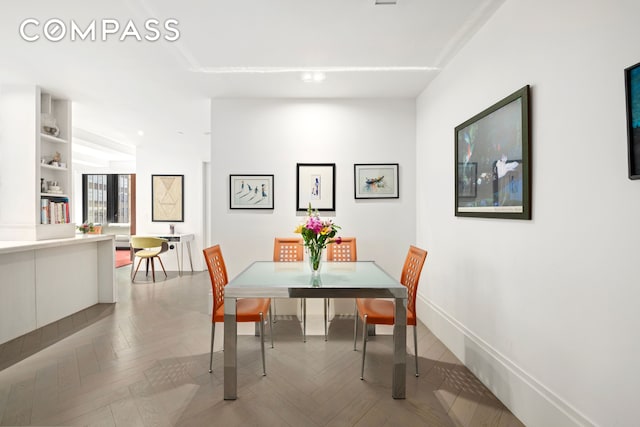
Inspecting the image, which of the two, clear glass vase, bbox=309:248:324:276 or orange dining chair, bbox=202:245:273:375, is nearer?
orange dining chair, bbox=202:245:273:375

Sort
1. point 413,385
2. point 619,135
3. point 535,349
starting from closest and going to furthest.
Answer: point 619,135
point 535,349
point 413,385

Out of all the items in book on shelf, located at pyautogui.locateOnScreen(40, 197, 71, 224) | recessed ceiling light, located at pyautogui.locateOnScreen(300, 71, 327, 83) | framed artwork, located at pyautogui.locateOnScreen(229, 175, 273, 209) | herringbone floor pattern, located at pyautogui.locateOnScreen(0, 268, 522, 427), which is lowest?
herringbone floor pattern, located at pyautogui.locateOnScreen(0, 268, 522, 427)

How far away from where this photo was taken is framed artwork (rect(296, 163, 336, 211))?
389 cm

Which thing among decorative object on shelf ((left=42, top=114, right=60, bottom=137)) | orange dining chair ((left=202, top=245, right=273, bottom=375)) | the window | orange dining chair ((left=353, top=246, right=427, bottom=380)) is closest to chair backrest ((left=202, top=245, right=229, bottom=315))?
orange dining chair ((left=202, top=245, right=273, bottom=375))

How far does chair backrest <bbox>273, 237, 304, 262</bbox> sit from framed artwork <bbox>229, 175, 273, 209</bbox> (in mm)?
600

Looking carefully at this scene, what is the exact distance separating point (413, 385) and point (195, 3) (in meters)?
3.11

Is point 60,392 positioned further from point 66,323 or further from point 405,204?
point 405,204

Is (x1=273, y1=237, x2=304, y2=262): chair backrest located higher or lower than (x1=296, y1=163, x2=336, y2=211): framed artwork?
lower

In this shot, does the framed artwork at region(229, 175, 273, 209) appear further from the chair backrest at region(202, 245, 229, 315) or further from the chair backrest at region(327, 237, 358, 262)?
the chair backrest at region(202, 245, 229, 315)

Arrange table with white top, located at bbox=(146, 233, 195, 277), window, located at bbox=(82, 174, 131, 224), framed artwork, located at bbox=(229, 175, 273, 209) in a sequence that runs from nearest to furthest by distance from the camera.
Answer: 1. framed artwork, located at bbox=(229, 175, 273, 209)
2. table with white top, located at bbox=(146, 233, 195, 277)
3. window, located at bbox=(82, 174, 131, 224)

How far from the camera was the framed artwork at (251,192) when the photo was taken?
387 centimetres

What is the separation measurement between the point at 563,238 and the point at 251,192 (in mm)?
3110

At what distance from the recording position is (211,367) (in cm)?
250

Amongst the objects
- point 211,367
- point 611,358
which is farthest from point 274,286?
point 611,358
